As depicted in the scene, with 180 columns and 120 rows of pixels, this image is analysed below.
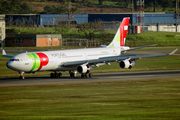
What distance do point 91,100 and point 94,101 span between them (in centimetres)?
77

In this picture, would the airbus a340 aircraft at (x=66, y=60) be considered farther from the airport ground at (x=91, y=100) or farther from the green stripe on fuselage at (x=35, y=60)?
the airport ground at (x=91, y=100)

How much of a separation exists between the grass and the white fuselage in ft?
22.9

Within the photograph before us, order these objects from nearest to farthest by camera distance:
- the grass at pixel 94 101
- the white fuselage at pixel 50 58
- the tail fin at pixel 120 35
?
the grass at pixel 94 101, the white fuselage at pixel 50 58, the tail fin at pixel 120 35

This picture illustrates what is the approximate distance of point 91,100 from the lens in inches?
1390

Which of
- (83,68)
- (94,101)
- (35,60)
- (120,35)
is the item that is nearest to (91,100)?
(94,101)

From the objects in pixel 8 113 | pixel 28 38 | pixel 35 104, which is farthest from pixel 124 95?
pixel 28 38

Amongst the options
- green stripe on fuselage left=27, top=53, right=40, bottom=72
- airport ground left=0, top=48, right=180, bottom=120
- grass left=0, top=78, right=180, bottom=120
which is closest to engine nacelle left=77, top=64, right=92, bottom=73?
airport ground left=0, top=48, right=180, bottom=120

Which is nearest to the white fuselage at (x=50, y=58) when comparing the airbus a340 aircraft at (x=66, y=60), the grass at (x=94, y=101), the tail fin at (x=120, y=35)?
the airbus a340 aircraft at (x=66, y=60)

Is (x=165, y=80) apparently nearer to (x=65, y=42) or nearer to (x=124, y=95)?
(x=124, y=95)

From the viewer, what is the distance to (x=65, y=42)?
504 ft

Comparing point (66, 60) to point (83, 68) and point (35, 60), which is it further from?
point (35, 60)

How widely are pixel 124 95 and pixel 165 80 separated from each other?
1620 cm

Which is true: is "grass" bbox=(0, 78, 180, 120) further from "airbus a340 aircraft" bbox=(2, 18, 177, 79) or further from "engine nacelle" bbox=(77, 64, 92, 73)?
"engine nacelle" bbox=(77, 64, 92, 73)

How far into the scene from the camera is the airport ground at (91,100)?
27684 mm
